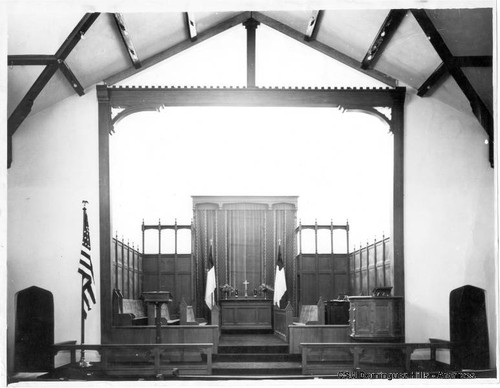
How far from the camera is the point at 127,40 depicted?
9977 millimetres

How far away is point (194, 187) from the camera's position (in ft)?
51.6

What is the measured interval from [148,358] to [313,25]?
602 centimetres

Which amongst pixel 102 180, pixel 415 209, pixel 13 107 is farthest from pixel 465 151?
pixel 13 107

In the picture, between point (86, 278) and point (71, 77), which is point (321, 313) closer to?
point (86, 278)

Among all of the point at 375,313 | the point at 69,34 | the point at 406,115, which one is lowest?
the point at 375,313

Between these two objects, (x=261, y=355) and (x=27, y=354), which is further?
(x=261, y=355)

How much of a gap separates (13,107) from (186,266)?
659 centimetres

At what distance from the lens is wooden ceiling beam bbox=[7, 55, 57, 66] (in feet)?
27.9


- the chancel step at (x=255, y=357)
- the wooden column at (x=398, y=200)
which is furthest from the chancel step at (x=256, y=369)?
the wooden column at (x=398, y=200)

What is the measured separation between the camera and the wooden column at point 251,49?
1092cm

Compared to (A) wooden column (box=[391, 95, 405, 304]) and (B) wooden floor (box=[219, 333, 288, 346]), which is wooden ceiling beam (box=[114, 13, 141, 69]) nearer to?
(A) wooden column (box=[391, 95, 405, 304])

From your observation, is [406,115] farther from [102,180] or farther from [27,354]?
[27,354]

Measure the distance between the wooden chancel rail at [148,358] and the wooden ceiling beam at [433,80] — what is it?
206 inches

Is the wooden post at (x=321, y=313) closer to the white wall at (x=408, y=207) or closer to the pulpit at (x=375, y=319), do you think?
the pulpit at (x=375, y=319)
